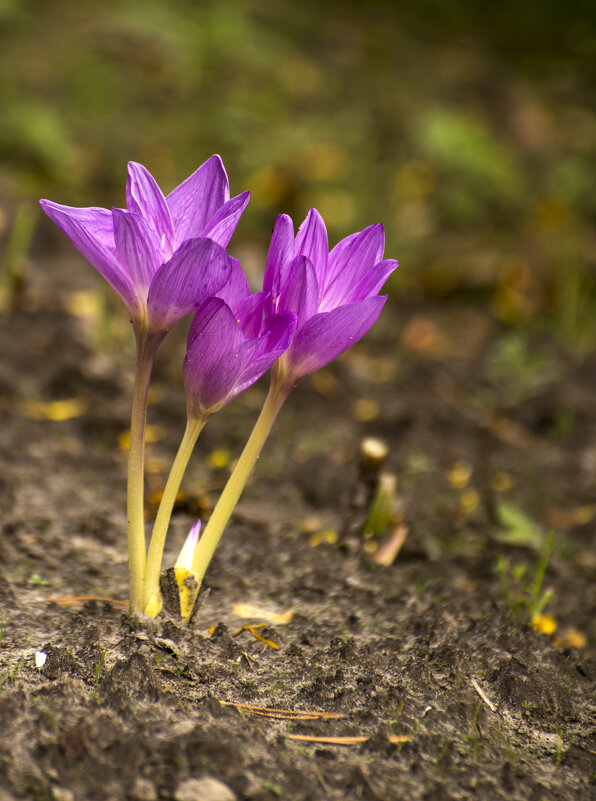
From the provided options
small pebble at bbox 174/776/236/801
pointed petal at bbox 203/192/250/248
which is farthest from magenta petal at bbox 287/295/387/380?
small pebble at bbox 174/776/236/801

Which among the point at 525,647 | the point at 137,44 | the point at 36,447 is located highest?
the point at 137,44

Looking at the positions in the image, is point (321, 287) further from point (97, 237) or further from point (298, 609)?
point (298, 609)

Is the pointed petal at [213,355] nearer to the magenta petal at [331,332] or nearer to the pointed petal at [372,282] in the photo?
the magenta petal at [331,332]

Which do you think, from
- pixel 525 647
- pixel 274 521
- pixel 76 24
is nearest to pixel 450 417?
pixel 274 521

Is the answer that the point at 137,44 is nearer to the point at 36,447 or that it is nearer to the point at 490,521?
the point at 36,447

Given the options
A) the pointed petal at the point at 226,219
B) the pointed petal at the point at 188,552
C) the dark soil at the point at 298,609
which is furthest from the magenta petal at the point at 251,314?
the dark soil at the point at 298,609
